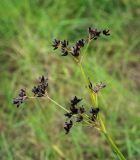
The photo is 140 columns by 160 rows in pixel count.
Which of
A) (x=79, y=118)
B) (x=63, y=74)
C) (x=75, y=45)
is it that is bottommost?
(x=79, y=118)

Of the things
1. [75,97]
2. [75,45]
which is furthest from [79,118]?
[75,45]

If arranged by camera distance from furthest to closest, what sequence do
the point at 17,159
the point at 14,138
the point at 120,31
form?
the point at 120,31
the point at 14,138
the point at 17,159

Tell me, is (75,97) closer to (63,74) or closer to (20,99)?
(20,99)

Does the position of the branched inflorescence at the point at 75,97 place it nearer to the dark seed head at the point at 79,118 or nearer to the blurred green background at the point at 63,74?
the dark seed head at the point at 79,118

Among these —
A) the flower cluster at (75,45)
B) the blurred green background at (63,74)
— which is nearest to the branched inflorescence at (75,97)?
the flower cluster at (75,45)

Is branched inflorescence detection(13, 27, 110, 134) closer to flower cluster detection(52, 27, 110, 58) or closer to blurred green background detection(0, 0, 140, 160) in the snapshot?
flower cluster detection(52, 27, 110, 58)

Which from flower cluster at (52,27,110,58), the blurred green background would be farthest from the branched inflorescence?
the blurred green background

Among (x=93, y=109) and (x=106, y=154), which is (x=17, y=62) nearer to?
(x=106, y=154)

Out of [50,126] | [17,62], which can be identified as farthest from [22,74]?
[50,126]

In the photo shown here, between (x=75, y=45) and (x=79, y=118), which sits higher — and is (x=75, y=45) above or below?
above
